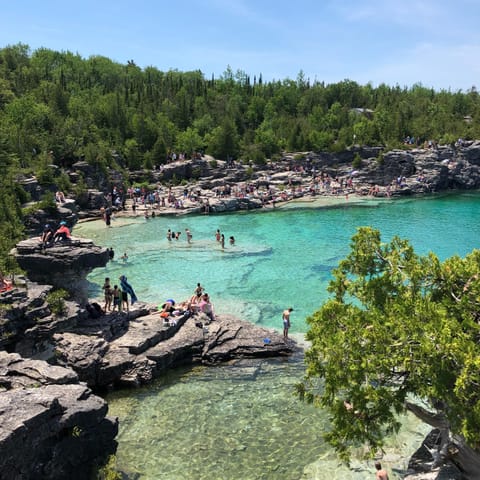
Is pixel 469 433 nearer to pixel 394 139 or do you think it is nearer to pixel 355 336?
pixel 355 336

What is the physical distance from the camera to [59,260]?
21.1m

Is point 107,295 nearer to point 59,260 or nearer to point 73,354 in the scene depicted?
point 59,260

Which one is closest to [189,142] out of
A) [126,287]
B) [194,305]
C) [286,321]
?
[126,287]

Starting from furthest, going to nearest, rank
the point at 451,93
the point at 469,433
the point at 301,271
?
1. the point at 451,93
2. the point at 301,271
3. the point at 469,433

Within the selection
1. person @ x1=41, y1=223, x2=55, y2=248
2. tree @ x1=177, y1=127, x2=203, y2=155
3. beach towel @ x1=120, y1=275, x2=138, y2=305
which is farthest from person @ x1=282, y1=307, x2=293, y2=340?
tree @ x1=177, y1=127, x2=203, y2=155

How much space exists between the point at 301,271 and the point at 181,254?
1030 cm

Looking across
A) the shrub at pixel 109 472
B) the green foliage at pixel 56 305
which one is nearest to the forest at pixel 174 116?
the green foliage at pixel 56 305

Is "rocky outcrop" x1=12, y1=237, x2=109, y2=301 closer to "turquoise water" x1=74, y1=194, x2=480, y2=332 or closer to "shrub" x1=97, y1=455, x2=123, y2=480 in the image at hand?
"turquoise water" x1=74, y1=194, x2=480, y2=332

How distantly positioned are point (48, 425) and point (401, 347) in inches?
311

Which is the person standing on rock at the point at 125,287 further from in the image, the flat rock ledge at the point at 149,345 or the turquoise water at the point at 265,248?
the turquoise water at the point at 265,248

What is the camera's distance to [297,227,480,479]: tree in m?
7.80

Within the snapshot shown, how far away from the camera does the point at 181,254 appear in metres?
36.2

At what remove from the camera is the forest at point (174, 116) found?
59812 millimetres

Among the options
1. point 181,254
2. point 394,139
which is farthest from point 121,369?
point 394,139
